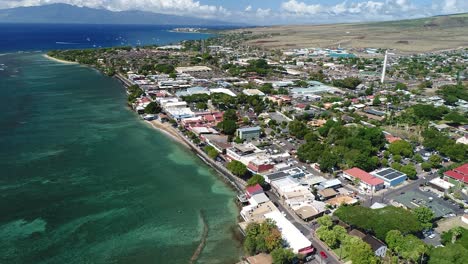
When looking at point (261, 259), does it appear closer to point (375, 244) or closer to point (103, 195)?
point (375, 244)

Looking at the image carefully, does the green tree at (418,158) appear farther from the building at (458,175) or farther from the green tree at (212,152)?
the green tree at (212,152)

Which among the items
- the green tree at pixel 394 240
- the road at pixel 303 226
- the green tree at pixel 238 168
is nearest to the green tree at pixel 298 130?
the green tree at pixel 238 168

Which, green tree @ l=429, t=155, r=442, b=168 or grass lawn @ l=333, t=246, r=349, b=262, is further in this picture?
green tree @ l=429, t=155, r=442, b=168

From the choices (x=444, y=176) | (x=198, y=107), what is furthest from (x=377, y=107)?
(x=198, y=107)

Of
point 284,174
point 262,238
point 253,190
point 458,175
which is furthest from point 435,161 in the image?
point 262,238

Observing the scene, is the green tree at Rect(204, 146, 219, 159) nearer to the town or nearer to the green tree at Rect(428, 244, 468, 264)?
the town

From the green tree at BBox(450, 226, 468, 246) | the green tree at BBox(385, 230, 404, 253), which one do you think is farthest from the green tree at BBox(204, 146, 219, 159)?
the green tree at BBox(450, 226, 468, 246)
